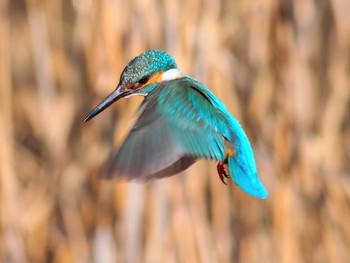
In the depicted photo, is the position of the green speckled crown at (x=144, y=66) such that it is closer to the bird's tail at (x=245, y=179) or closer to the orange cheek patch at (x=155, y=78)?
the orange cheek patch at (x=155, y=78)

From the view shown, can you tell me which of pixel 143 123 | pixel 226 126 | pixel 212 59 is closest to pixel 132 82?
pixel 143 123

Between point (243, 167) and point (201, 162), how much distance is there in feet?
3.10

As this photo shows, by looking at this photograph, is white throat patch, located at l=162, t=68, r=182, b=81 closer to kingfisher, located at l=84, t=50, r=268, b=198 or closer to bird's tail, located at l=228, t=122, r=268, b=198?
kingfisher, located at l=84, t=50, r=268, b=198

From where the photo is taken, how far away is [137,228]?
213cm

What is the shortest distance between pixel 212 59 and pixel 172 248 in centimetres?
46

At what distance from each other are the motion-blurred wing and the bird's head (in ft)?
0.05

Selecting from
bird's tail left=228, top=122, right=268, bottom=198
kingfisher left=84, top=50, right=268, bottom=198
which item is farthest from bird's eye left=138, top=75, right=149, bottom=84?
bird's tail left=228, top=122, right=268, bottom=198

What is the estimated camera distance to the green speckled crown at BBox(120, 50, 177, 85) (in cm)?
112

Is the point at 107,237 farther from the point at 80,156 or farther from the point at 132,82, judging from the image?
the point at 132,82

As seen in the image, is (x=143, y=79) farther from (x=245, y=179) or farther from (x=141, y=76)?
(x=245, y=179)

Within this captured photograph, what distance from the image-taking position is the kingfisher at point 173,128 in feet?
3.43

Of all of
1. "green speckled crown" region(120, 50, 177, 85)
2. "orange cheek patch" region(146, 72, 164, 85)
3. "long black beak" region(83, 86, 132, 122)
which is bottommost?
"long black beak" region(83, 86, 132, 122)

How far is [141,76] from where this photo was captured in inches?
44.4

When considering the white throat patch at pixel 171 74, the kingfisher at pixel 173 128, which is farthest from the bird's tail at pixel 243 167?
the white throat patch at pixel 171 74
